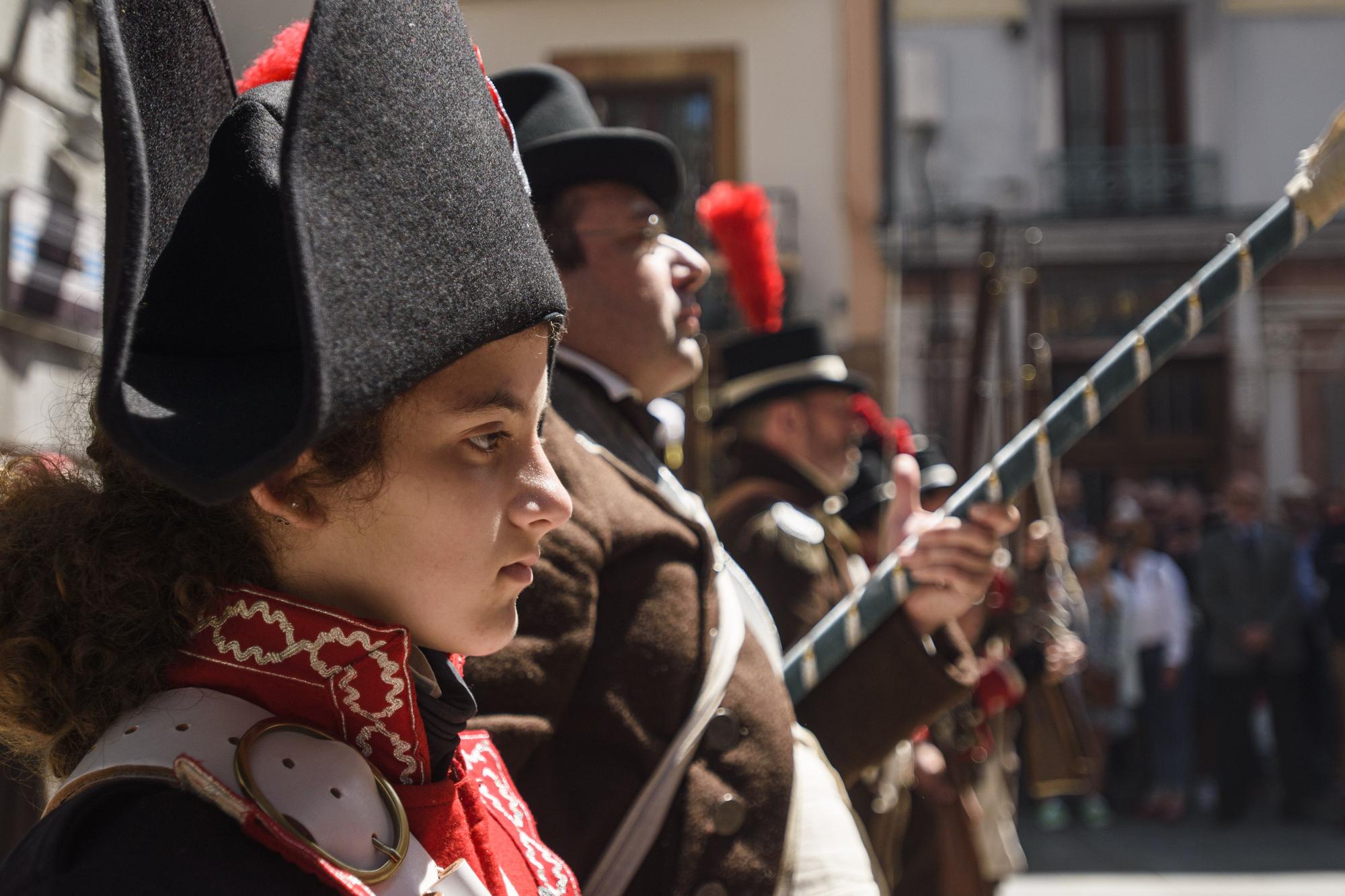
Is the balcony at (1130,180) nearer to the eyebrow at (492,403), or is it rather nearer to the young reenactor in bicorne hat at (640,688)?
the young reenactor in bicorne hat at (640,688)

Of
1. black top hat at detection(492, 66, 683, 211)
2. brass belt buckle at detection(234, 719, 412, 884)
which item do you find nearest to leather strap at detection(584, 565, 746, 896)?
brass belt buckle at detection(234, 719, 412, 884)

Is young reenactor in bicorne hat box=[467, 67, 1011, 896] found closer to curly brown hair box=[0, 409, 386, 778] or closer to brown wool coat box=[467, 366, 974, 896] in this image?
brown wool coat box=[467, 366, 974, 896]

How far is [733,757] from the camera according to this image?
6.15 feet

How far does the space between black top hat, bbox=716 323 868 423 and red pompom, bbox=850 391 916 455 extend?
30 centimetres

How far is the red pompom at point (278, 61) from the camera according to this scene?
134cm

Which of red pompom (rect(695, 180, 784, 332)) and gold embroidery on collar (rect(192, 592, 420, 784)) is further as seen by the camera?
red pompom (rect(695, 180, 784, 332))

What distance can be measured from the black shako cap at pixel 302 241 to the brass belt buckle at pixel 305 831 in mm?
223

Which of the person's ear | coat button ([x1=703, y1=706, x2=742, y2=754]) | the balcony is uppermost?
the person's ear

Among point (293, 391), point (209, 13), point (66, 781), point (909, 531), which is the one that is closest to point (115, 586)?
point (66, 781)

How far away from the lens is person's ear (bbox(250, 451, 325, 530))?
1.13 m

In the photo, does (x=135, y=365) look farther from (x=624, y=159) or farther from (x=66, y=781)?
(x=624, y=159)

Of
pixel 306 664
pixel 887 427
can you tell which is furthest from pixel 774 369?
pixel 306 664

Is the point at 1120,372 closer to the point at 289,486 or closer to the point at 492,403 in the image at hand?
the point at 492,403

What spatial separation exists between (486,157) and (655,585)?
860 mm
